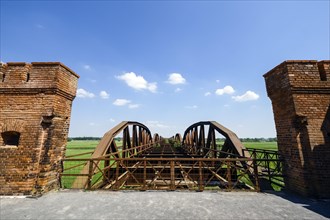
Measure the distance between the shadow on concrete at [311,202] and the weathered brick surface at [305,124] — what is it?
0.79ft

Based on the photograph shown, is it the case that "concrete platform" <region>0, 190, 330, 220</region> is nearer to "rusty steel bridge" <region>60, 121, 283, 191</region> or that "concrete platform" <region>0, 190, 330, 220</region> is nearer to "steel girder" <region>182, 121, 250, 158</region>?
"rusty steel bridge" <region>60, 121, 283, 191</region>

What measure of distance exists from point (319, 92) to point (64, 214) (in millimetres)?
8326

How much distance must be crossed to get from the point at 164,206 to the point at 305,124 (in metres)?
5.14

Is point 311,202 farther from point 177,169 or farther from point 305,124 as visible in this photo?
point 177,169

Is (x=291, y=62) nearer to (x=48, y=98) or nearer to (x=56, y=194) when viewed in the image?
(x=48, y=98)

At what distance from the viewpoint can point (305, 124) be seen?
17.4ft

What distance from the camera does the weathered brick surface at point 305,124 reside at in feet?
16.4

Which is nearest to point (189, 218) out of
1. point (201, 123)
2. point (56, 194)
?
point (56, 194)

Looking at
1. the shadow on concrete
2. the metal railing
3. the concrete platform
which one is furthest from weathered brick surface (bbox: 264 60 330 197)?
the metal railing

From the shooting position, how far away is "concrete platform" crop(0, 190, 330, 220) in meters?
3.66

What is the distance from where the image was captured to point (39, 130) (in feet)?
17.8

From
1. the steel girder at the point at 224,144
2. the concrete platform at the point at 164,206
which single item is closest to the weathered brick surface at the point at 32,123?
the concrete platform at the point at 164,206

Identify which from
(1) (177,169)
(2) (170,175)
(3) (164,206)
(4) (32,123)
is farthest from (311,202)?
(4) (32,123)

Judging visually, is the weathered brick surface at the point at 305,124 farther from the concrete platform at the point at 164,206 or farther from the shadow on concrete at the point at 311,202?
the concrete platform at the point at 164,206
